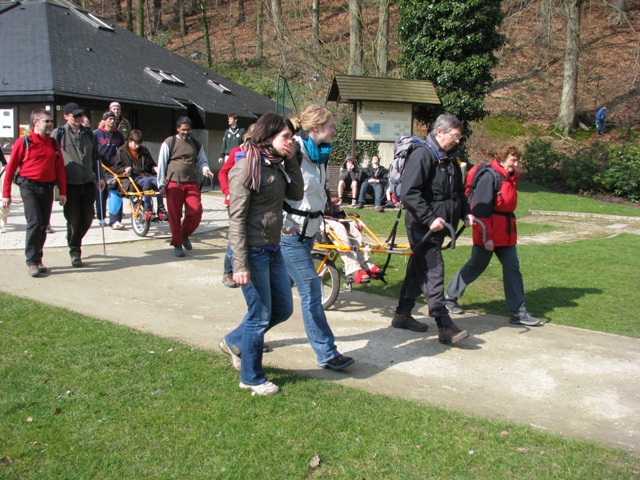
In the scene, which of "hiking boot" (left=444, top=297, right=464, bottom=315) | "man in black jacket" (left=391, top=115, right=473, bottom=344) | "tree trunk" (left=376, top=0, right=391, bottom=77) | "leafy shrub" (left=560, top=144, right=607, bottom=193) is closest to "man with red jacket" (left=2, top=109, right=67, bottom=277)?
"man in black jacket" (left=391, top=115, right=473, bottom=344)

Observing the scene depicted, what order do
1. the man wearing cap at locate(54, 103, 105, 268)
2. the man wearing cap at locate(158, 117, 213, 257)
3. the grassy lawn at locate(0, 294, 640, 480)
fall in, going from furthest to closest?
the man wearing cap at locate(158, 117, 213, 257), the man wearing cap at locate(54, 103, 105, 268), the grassy lawn at locate(0, 294, 640, 480)

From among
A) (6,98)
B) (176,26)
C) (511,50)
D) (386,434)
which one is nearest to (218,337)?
(386,434)

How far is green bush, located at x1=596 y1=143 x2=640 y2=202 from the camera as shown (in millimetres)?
20516

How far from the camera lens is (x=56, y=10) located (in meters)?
20.2

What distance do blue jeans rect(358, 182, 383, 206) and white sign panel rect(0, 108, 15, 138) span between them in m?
9.25

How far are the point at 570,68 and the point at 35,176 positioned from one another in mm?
27105

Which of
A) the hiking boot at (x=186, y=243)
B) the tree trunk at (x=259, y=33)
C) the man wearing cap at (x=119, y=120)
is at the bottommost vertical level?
the hiking boot at (x=186, y=243)

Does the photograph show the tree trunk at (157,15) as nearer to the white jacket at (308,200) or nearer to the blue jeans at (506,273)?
the blue jeans at (506,273)

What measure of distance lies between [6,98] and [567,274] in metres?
13.7

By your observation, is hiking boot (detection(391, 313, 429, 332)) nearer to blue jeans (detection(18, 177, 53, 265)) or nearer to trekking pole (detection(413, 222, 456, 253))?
trekking pole (detection(413, 222, 456, 253))

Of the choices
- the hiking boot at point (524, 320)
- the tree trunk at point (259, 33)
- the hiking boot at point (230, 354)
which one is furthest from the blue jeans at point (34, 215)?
the tree trunk at point (259, 33)

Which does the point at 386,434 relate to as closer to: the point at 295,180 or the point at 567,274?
the point at 295,180

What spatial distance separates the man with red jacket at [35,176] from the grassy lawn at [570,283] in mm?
3581

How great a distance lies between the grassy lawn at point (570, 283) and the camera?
22.1ft
